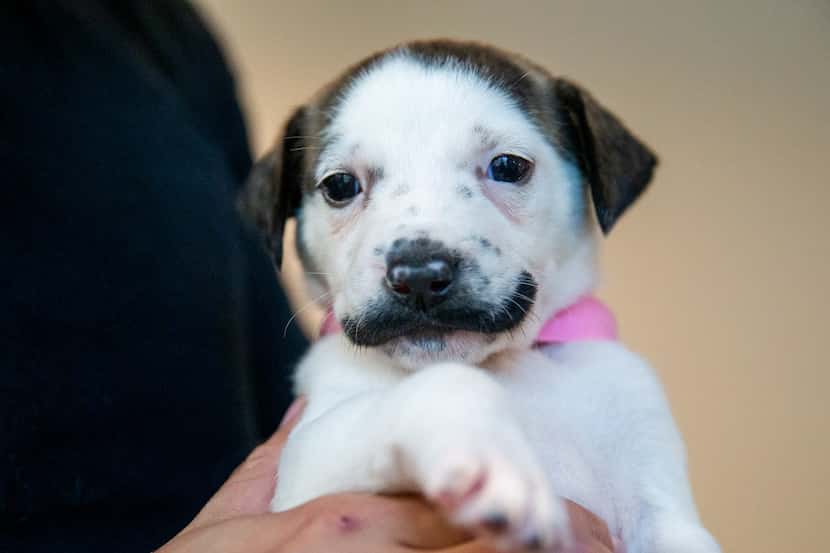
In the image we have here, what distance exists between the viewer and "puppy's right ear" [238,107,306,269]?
168cm

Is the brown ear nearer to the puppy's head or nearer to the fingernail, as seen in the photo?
the puppy's head

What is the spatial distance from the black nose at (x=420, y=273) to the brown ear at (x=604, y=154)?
521 mm

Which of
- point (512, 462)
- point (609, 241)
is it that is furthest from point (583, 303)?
point (609, 241)

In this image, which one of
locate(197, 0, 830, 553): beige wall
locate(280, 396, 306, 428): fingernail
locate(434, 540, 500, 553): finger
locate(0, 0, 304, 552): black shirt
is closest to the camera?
locate(434, 540, 500, 553): finger

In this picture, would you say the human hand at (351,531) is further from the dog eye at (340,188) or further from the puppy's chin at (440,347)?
the dog eye at (340,188)

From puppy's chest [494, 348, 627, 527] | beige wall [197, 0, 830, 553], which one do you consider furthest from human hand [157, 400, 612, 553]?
beige wall [197, 0, 830, 553]

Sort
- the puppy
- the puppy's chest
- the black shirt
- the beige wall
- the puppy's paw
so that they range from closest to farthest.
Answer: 1. the puppy's paw
2. the puppy
3. the puppy's chest
4. the black shirt
5. the beige wall

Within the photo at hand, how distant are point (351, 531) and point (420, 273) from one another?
41 centimetres

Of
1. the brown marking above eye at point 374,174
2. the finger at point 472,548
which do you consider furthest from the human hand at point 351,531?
the brown marking above eye at point 374,174

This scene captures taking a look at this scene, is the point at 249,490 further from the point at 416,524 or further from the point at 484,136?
the point at 484,136

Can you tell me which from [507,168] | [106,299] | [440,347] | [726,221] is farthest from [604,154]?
[726,221]

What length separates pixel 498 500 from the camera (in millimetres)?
745

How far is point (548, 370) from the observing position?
141 centimetres

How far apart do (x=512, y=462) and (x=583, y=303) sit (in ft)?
2.76
